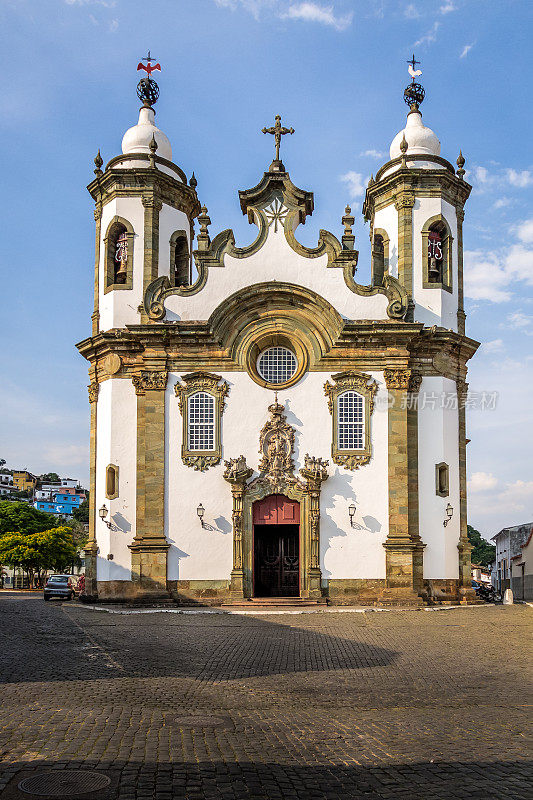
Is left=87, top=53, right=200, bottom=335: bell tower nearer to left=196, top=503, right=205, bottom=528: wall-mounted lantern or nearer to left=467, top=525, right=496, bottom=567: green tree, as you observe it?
left=196, top=503, right=205, bottom=528: wall-mounted lantern

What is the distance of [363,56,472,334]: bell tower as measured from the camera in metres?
32.9

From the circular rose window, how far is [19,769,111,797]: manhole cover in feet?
78.5

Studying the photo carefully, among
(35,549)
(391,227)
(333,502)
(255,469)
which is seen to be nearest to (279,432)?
(255,469)

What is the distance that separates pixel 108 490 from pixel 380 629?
12.7m

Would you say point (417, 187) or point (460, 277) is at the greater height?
point (417, 187)

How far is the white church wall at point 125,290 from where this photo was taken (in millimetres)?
32875

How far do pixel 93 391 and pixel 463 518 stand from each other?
46.4 ft

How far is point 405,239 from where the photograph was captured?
109ft

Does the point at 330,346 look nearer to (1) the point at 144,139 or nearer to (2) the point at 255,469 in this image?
(2) the point at 255,469

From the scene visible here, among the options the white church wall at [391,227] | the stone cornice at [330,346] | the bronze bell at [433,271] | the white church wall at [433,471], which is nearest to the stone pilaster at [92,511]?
the stone cornice at [330,346]

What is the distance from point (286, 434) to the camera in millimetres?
30469

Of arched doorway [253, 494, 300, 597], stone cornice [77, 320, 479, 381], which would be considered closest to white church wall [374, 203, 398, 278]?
stone cornice [77, 320, 479, 381]

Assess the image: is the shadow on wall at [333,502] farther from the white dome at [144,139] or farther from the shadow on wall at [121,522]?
the white dome at [144,139]

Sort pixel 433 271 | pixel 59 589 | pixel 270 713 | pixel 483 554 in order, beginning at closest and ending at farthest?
pixel 270 713, pixel 433 271, pixel 59 589, pixel 483 554
